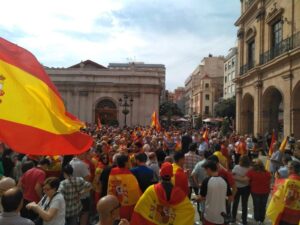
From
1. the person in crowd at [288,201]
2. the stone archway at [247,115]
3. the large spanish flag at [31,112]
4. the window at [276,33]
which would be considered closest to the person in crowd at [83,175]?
the large spanish flag at [31,112]

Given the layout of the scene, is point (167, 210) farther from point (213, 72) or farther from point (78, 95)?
point (213, 72)

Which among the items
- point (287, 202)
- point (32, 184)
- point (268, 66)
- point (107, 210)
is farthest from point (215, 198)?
point (268, 66)

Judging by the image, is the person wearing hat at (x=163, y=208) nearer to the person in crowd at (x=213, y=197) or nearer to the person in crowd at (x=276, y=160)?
the person in crowd at (x=213, y=197)

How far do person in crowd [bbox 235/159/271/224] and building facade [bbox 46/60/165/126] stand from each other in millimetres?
46446

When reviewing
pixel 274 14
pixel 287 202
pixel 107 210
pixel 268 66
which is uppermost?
pixel 274 14

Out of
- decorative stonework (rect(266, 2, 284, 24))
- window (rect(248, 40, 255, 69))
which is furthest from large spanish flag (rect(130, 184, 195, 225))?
window (rect(248, 40, 255, 69))

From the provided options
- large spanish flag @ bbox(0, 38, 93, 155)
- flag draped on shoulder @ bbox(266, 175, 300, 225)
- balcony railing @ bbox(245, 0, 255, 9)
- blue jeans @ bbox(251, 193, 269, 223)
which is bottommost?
blue jeans @ bbox(251, 193, 269, 223)

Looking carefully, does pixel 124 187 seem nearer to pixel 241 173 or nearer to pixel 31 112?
pixel 31 112

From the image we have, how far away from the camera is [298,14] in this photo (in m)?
20.5

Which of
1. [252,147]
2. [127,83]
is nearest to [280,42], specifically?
[252,147]

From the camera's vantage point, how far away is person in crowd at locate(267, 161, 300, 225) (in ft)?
19.0

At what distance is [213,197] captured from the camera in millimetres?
5832

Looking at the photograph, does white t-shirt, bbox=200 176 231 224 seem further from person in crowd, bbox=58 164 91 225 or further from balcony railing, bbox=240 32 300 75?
balcony railing, bbox=240 32 300 75

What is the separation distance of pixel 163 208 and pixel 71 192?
1816 millimetres
